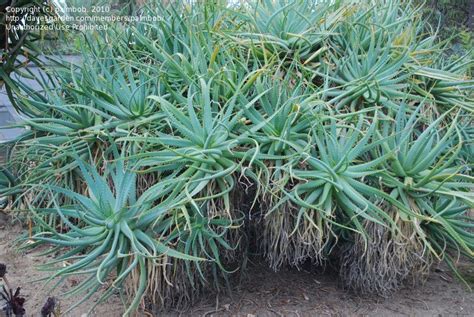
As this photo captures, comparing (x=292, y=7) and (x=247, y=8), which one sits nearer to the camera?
(x=292, y=7)

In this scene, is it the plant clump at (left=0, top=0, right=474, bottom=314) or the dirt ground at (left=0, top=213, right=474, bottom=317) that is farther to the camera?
the dirt ground at (left=0, top=213, right=474, bottom=317)

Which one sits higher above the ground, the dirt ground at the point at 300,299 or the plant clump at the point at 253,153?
the plant clump at the point at 253,153

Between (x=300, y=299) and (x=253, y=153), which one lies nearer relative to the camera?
(x=253, y=153)

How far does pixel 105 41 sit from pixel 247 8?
3.82 ft

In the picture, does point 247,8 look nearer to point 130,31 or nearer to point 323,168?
point 130,31

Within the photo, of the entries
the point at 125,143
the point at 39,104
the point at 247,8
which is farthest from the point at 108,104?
the point at 247,8

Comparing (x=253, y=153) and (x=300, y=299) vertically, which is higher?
(x=253, y=153)

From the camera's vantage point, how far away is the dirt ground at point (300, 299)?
10.8 ft

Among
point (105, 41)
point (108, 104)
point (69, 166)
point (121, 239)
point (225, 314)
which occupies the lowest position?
point (225, 314)

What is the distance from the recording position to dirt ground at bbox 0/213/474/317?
3287mm

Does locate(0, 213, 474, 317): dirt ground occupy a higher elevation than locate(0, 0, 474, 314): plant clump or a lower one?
lower

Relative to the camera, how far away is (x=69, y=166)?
11.7ft

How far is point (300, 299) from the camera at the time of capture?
11.3ft

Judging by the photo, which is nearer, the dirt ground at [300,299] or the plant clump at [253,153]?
the plant clump at [253,153]
